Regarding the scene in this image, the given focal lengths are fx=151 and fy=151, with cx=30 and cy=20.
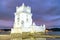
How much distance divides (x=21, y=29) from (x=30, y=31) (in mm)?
678

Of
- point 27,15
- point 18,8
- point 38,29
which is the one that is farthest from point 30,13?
point 38,29

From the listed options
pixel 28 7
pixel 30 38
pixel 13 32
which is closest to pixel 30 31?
pixel 30 38

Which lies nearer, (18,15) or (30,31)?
(30,31)

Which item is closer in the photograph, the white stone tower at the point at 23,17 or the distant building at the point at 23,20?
the distant building at the point at 23,20

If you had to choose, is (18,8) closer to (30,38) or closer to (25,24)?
(25,24)

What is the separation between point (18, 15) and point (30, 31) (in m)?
2.01

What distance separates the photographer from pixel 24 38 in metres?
11.3

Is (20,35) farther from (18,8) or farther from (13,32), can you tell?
(18,8)

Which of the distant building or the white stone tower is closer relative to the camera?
the distant building

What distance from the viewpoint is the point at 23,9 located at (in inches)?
471

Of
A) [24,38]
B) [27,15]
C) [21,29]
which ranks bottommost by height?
[24,38]

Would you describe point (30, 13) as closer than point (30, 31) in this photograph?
No

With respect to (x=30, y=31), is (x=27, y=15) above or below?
above

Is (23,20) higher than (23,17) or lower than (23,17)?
lower
